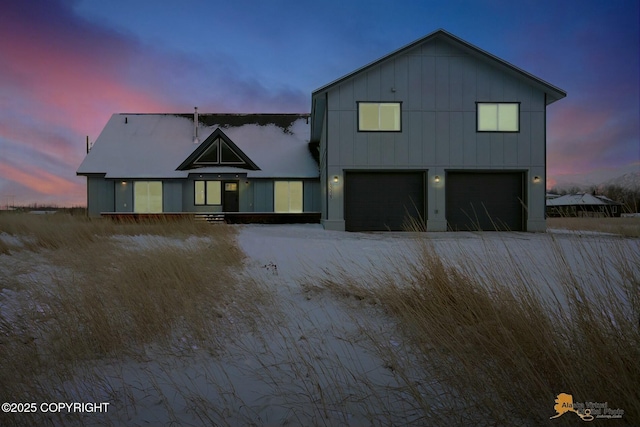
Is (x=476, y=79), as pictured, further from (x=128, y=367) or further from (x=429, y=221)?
(x=128, y=367)

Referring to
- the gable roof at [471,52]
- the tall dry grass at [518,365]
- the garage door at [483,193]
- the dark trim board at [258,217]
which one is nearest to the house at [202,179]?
the dark trim board at [258,217]

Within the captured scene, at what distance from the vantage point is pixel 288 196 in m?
21.1

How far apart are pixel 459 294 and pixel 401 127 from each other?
42.2ft

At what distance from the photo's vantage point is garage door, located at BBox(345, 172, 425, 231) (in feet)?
50.4

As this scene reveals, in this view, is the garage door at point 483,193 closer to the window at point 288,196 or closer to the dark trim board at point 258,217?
the dark trim board at point 258,217

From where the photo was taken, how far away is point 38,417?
209cm

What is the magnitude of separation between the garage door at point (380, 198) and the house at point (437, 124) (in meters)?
0.32

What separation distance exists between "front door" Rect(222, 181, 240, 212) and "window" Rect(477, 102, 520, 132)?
47.7 ft

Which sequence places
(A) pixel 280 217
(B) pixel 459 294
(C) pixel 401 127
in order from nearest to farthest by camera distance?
1. (B) pixel 459 294
2. (C) pixel 401 127
3. (A) pixel 280 217

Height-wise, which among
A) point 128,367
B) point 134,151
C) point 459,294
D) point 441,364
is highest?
point 134,151

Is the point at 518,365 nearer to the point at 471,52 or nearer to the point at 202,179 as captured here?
the point at 471,52

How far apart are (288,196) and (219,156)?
16.7 ft

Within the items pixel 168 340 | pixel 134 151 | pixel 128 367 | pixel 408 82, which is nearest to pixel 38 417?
pixel 128 367

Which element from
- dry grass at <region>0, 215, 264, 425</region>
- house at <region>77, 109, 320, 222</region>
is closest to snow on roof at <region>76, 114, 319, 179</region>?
house at <region>77, 109, 320, 222</region>
